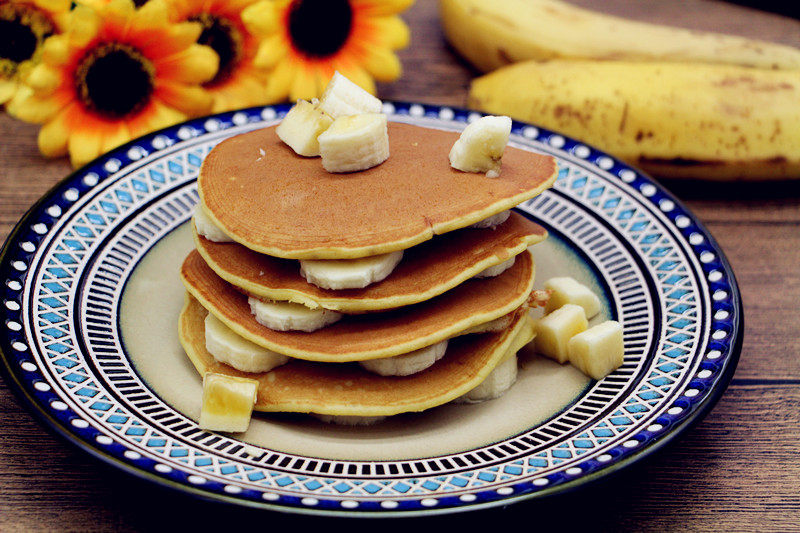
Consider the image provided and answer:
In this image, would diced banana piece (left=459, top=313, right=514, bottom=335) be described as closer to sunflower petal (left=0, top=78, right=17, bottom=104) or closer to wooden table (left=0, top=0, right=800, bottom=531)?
wooden table (left=0, top=0, right=800, bottom=531)

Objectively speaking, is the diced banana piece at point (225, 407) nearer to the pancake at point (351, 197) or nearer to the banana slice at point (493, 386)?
the pancake at point (351, 197)

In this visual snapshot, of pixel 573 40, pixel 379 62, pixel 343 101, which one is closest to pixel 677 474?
pixel 343 101

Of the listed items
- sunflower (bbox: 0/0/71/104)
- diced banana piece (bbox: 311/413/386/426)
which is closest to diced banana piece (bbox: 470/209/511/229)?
diced banana piece (bbox: 311/413/386/426)

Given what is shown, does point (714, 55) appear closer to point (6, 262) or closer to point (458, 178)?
point (458, 178)

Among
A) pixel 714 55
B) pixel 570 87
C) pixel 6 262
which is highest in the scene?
pixel 714 55

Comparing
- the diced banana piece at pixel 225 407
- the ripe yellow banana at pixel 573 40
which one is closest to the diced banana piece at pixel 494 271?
the diced banana piece at pixel 225 407

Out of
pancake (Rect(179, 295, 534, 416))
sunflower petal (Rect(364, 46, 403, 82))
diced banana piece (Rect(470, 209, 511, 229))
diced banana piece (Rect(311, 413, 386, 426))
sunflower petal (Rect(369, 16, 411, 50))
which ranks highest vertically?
diced banana piece (Rect(470, 209, 511, 229))

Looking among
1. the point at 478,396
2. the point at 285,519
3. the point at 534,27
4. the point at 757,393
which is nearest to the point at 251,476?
the point at 285,519
